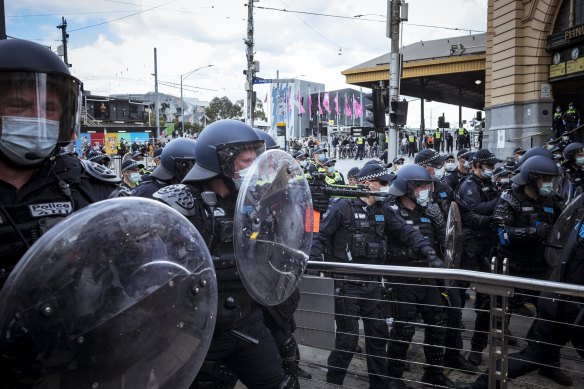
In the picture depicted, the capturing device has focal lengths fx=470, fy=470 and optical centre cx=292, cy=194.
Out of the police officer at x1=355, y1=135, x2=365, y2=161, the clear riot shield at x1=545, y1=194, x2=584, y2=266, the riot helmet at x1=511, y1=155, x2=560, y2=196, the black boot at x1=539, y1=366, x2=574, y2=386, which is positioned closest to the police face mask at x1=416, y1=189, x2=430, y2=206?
the riot helmet at x1=511, y1=155, x2=560, y2=196

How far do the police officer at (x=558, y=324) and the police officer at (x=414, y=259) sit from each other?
67 cm

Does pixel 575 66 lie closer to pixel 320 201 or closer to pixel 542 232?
pixel 542 232

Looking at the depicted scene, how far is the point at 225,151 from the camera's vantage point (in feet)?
8.49

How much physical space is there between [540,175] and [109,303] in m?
4.69

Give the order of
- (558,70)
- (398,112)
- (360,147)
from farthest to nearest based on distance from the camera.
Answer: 1. (360,147)
2. (558,70)
3. (398,112)

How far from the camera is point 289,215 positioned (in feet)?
8.67

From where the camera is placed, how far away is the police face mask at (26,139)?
1635 millimetres

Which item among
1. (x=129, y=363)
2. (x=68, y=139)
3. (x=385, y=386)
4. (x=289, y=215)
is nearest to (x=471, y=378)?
(x=385, y=386)

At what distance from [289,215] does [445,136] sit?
30766 mm

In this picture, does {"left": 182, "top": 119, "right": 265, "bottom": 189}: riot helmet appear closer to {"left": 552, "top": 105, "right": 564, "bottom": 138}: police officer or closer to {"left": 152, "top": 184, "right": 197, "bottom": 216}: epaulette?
{"left": 152, "top": 184, "right": 197, "bottom": 216}: epaulette

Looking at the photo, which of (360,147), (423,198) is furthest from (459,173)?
(360,147)

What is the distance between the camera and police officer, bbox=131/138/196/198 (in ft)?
15.6

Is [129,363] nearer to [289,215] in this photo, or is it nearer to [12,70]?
[12,70]

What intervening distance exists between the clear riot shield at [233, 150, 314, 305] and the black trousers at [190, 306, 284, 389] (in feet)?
0.71
